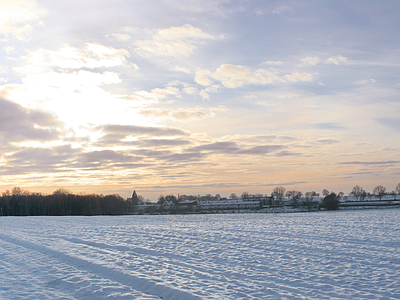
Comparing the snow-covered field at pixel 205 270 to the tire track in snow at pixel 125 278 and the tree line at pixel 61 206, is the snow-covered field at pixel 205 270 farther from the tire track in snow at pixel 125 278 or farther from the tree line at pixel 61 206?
the tree line at pixel 61 206

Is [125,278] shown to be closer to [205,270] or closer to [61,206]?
[205,270]

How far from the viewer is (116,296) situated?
9.73 m

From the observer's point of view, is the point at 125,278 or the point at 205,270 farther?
the point at 205,270

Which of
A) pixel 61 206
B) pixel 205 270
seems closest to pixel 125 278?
pixel 205 270

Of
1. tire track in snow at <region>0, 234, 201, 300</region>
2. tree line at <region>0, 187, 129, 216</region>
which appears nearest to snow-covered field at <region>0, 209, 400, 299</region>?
tire track in snow at <region>0, 234, 201, 300</region>

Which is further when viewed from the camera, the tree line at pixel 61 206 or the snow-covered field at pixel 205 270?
the tree line at pixel 61 206

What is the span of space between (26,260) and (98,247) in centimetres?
409

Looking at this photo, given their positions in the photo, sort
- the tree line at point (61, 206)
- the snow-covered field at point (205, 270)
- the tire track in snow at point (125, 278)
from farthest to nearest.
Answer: the tree line at point (61, 206)
the snow-covered field at point (205, 270)
the tire track in snow at point (125, 278)

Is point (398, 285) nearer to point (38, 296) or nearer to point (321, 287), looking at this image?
point (321, 287)

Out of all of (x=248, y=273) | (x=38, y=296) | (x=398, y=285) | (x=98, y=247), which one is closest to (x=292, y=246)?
(x=248, y=273)

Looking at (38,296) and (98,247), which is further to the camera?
(98,247)

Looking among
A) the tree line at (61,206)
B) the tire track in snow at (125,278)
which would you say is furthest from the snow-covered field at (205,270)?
the tree line at (61,206)

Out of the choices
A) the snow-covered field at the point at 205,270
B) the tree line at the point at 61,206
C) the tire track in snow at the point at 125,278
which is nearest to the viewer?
the tire track in snow at the point at 125,278

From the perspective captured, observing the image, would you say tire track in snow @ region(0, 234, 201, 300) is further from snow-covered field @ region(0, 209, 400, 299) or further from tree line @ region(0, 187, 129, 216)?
tree line @ region(0, 187, 129, 216)
